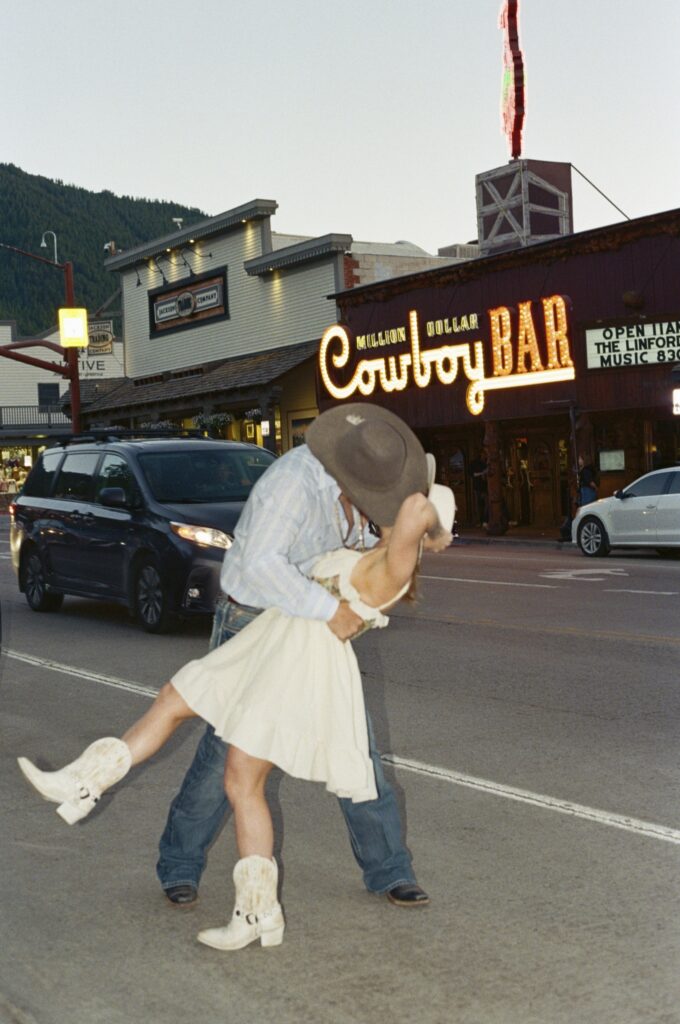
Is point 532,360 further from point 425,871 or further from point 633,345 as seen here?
point 425,871

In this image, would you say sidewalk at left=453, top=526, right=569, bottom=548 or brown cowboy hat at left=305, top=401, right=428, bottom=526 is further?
sidewalk at left=453, top=526, right=569, bottom=548

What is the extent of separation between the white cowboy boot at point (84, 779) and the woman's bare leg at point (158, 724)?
5 cm

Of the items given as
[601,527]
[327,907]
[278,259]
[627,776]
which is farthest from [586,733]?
[278,259]

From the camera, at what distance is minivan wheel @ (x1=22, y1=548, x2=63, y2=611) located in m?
14.5

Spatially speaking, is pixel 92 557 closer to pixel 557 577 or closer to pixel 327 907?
pixel 557 577

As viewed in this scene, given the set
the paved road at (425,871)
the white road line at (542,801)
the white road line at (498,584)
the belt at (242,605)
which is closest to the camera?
the paved road at (425,871)

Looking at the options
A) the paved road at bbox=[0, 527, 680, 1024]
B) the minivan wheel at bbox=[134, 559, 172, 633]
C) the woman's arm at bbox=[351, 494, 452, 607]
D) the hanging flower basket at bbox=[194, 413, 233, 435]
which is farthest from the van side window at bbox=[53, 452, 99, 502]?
the hanging flower basket at bbox=[194, 413, 233, 435]

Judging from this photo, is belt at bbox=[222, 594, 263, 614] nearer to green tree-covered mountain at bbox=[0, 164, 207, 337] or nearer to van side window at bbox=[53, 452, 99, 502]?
van side window at bbox=[53, 452, 99, 502]

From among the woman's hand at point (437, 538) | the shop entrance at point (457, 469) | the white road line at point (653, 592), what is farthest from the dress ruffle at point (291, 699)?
the shop entrance at point (457, 469)

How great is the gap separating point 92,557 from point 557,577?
7.09 meters

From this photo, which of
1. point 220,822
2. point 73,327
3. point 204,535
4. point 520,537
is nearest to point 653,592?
point 204,535

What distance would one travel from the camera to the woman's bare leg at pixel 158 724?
423 centimetres

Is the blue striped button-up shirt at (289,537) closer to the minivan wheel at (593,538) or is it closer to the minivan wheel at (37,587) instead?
the minivan wheel at (37,587)

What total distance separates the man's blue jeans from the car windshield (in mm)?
8310
